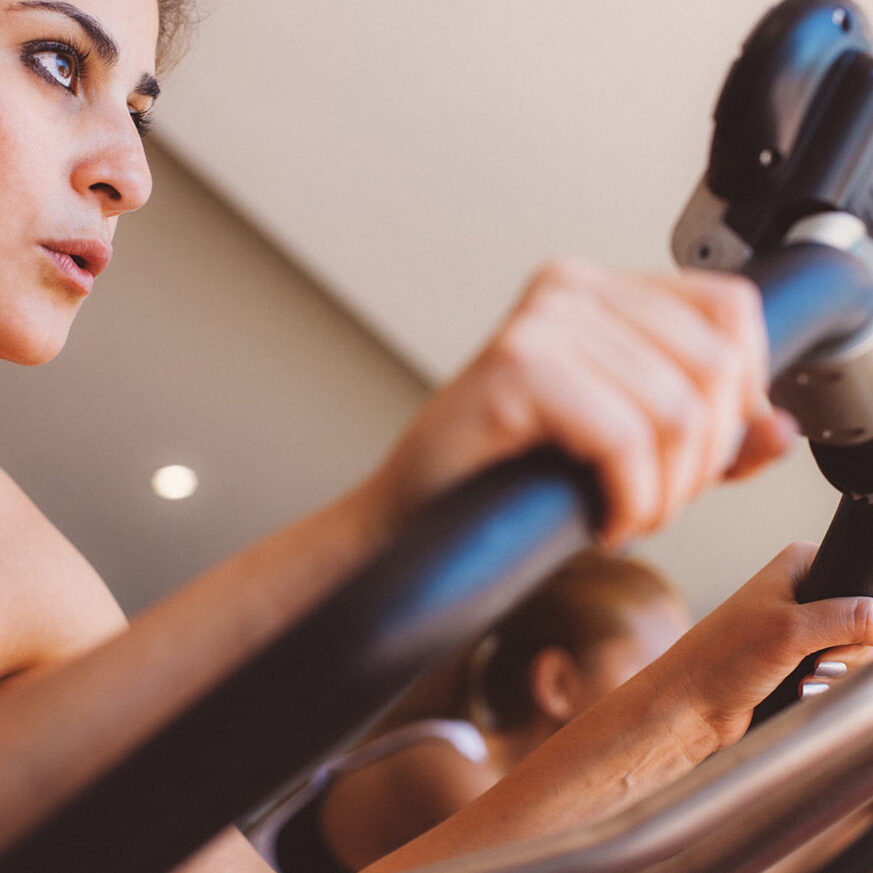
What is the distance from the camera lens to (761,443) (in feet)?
0.52

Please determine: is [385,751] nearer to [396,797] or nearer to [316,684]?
[396,797]

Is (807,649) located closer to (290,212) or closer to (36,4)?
(36,4)

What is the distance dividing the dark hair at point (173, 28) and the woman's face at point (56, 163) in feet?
0.43

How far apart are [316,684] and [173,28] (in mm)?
638

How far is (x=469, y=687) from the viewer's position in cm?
118

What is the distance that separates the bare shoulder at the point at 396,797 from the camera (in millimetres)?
899

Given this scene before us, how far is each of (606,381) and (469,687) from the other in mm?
1083

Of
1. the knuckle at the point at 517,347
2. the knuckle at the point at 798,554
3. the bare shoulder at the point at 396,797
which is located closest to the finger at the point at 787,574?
the knuckle at the point at 798,554

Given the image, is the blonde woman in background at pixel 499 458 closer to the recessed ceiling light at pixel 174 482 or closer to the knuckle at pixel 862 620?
the knuckle at pixel 862 620

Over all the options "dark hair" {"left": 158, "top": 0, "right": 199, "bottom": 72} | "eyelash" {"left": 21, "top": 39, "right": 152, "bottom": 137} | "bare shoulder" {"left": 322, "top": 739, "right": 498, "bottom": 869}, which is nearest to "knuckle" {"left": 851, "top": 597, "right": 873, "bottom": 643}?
"eyelash" {"left": 21, "top": 39, "right": 152, "bottom": 137}

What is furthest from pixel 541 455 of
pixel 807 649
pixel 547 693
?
pixel 547 693

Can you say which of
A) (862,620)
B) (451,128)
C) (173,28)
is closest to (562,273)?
(862,620)

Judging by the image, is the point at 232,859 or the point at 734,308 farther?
the point at 232,859

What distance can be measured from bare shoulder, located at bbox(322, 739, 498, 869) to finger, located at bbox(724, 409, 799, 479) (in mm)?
767
